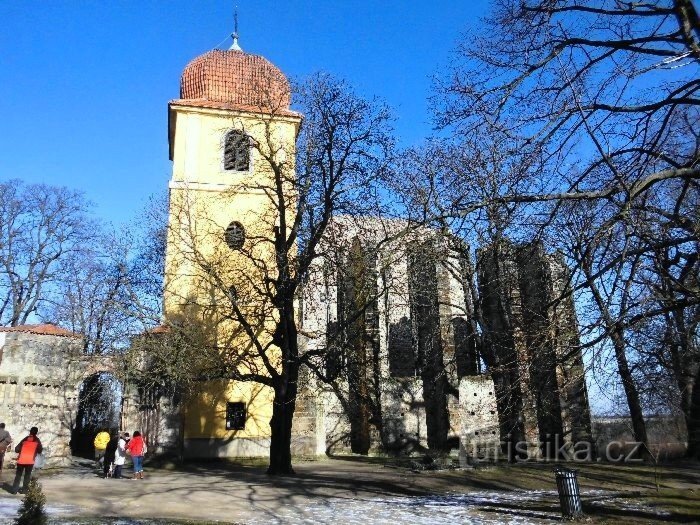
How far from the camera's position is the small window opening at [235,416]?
861 inches

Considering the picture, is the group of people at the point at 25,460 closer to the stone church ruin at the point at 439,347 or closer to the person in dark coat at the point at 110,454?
the person in dark coat at the point at 110,454

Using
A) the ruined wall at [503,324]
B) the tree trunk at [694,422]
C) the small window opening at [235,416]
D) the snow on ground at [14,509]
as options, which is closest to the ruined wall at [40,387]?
the small window opening at [235,416]

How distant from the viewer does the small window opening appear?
861 inches

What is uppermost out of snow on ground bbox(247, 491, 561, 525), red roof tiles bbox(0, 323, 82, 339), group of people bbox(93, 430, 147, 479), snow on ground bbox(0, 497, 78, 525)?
red roof tiles bbox(0, 323, 82, 339)

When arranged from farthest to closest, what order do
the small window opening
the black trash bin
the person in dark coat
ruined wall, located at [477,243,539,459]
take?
→ the small window opening
ruined wall, located at [477,243,539,459]
the person in dark coat
the black trash bin

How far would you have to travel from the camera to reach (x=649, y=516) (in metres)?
10.1

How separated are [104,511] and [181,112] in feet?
56.3

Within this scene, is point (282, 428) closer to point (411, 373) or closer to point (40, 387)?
point (40, 387)

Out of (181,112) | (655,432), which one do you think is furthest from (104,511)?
(655,432)

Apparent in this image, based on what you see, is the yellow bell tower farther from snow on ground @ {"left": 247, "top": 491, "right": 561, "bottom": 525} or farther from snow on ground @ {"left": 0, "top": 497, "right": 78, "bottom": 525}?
snow on ground @ {"left": 247, "top": 491, "right": 561, "bottom": 525}

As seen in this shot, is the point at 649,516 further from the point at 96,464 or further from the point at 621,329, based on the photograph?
the point at 96,464

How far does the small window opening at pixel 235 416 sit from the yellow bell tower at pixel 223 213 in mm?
35

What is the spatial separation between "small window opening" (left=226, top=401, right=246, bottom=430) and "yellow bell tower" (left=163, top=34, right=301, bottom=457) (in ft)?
0.12

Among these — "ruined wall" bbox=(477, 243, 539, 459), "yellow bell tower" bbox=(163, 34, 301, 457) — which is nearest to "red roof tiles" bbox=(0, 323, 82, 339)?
"yellow bell tower" bbox=(163, 34, 301, 457)
